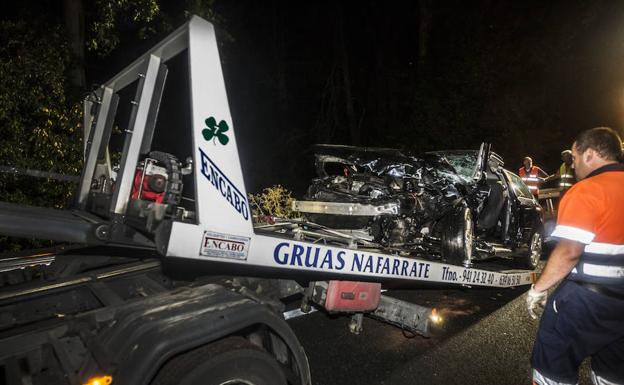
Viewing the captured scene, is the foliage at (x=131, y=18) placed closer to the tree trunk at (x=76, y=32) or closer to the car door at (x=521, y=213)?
the tree trunk at (x=76, y=32)

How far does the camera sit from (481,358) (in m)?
3.62

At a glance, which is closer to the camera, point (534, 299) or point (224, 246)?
point (224, 246)

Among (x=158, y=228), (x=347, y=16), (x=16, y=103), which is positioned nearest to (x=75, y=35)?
(x=16, y=103)

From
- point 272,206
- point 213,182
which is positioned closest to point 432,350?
point 213,182

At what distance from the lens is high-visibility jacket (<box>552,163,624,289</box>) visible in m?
2.32

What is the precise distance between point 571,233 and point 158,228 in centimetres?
246

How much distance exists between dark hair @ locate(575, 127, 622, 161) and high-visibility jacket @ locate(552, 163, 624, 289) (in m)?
0.12

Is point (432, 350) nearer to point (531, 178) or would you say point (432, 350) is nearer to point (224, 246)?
point (224, 246)

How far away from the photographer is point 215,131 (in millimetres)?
2145

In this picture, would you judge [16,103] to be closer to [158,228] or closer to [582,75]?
[158,228]

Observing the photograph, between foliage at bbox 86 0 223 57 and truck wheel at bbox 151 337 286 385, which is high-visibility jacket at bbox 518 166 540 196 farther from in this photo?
truck wheel at bbox 151 337 286 385

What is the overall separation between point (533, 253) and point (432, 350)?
408cm

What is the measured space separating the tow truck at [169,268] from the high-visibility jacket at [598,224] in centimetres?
129

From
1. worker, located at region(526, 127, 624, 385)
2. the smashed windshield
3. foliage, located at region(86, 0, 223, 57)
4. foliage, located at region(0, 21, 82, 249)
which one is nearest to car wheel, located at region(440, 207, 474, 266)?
the smashed windshield
